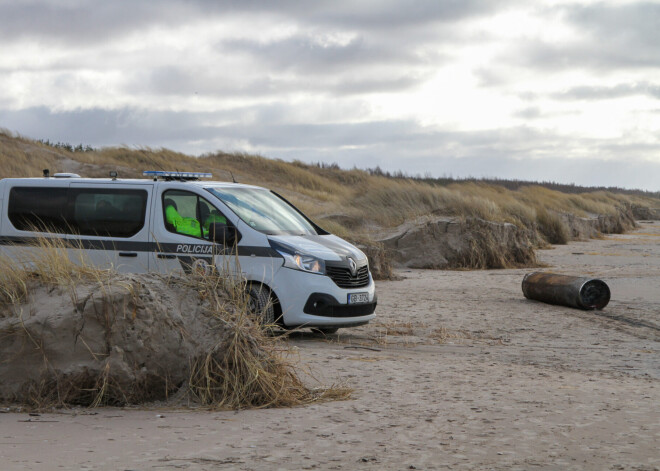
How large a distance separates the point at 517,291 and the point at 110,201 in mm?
9046

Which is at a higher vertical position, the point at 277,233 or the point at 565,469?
the point at 277,233

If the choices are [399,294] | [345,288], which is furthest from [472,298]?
[345,288]

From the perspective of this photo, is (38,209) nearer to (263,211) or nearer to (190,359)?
(263,211)

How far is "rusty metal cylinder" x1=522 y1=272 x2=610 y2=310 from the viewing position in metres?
14.0

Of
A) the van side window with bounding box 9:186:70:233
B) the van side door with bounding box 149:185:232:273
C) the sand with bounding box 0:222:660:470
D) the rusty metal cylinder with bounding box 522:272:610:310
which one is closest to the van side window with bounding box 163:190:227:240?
the van side door with bounding box 149:185:232:273

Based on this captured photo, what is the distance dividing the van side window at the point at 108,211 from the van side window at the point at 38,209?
0.57 feet

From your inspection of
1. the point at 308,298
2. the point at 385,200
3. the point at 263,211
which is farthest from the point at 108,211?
the point at 385,200

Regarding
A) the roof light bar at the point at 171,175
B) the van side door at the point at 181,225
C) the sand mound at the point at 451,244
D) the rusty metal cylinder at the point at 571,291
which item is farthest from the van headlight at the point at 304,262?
the sand mound at the point at 451,244

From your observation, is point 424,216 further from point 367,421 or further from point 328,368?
point 367,421

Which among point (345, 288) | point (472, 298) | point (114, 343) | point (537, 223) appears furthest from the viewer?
point (537, 223)

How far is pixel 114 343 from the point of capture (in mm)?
6820

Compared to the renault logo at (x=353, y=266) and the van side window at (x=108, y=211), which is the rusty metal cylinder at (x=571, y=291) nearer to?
the renault logo at (x=353, y=266)

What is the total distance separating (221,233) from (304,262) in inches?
41.8

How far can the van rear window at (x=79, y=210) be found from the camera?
A: 1068 centimetres
